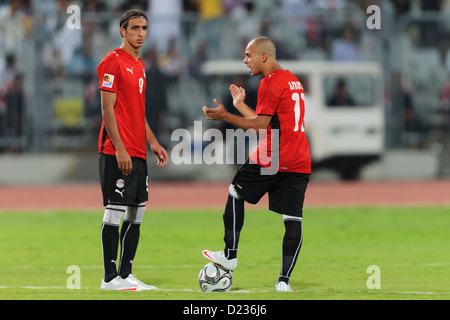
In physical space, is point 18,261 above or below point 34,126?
below

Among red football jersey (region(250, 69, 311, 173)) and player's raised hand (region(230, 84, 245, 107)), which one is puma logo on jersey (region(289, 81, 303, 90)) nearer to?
red football jersey (region(250, 69, 311, 173))

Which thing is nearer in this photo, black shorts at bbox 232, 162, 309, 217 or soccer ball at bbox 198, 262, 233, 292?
soccer ball at bbox 198, 262, 233, 292

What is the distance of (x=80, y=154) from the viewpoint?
2112 centimetres

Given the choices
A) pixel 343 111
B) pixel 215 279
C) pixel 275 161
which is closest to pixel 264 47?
pixel 275 161

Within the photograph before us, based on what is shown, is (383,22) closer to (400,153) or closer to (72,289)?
(400,153)

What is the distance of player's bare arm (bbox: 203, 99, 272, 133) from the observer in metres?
7.68

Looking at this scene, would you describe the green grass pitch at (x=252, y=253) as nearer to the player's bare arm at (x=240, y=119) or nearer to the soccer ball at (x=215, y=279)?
the soccer ball at (x=215, y=279)

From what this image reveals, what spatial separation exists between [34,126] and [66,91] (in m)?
1.13

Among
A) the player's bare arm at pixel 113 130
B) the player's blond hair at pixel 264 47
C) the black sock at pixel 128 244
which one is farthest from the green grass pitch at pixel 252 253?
the player's blond hair at pixel 264 47

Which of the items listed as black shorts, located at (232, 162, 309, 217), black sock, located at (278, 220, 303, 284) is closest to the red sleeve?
black shorts, located at (232, 162, 309, 217)

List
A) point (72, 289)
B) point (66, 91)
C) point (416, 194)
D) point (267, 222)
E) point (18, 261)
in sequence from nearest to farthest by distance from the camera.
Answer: point (72, 289)
point (18, 261)
point (267, 222)
point (416, 194)
point (66, 91)

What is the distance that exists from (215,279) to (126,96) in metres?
1.80

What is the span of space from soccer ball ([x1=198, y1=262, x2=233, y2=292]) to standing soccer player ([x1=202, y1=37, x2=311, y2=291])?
0.08 metres
